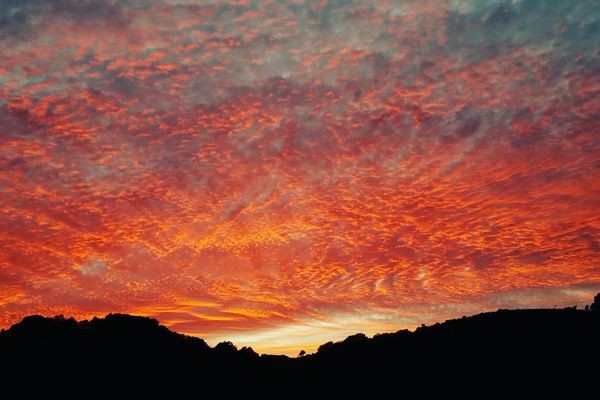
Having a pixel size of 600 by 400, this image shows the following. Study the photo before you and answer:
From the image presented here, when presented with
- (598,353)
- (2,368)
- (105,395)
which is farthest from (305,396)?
(2,368)

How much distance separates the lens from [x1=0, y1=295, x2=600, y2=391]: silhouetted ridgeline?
4678 cm

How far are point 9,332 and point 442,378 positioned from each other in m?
54.9

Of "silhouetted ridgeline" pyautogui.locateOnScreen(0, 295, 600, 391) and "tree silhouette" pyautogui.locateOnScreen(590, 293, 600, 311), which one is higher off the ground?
"tree silhouette" pyautogui.locateOnScreen(590, 293, 600, 311)

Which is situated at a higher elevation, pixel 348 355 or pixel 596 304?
pixel 596 304

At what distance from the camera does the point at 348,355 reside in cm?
6469

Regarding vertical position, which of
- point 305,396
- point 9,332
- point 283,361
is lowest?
point 305,396

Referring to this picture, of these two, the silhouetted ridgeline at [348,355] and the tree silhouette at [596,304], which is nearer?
the silhouetted ridgeline at [348,355]

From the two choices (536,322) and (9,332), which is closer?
(536,322)

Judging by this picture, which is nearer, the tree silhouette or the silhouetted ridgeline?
the silhouetted ridgeline

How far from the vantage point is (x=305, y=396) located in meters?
58.7

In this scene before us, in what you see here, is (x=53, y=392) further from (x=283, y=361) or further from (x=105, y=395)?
(x=283, y=361)

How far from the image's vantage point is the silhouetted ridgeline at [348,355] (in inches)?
1842

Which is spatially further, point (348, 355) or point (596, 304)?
point (348, 355)

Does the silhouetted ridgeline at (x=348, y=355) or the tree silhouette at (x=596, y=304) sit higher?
the tree silhouette at (x=596, y=304)
